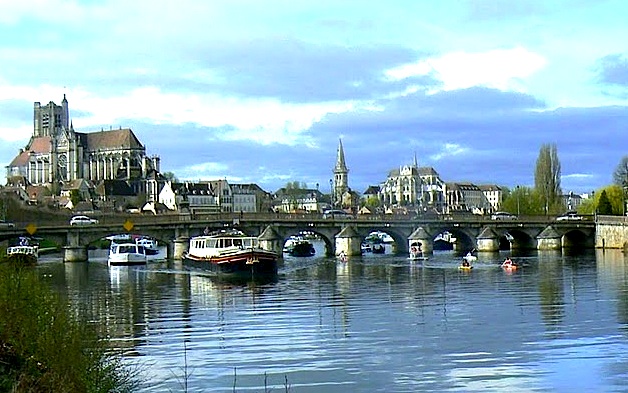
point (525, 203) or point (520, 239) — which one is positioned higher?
point (525, 203)

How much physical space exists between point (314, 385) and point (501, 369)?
5.93 m

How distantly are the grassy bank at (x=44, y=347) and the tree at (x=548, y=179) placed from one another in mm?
128961

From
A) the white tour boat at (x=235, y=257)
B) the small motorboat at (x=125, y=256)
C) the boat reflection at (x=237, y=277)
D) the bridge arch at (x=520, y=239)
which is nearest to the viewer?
the boat reflection at (x=237, y=277)

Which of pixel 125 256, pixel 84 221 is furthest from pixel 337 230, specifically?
pixel 125 256

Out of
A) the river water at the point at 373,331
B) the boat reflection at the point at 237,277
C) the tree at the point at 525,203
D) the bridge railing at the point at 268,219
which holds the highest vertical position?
the tree at the point at 525,203

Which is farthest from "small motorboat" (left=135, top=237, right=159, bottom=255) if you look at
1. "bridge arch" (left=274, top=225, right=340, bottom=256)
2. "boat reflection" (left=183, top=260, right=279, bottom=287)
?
"boat reflection" (left=183, top=260, right=279, bottom=287)

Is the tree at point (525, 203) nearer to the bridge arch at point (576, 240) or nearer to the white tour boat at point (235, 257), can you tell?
the bridge arch at point (576, 240)

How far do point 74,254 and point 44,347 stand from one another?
84293mm

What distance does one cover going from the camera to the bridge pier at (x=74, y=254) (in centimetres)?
10219

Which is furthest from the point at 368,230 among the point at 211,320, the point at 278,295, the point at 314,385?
the point at 314,385

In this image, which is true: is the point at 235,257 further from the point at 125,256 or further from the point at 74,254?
the point at 74,254

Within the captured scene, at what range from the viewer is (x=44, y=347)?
2088 cm

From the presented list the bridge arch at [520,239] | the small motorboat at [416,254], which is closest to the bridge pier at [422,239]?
the small motorboat at [416,254]

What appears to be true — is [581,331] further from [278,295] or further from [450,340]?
[278,295]
